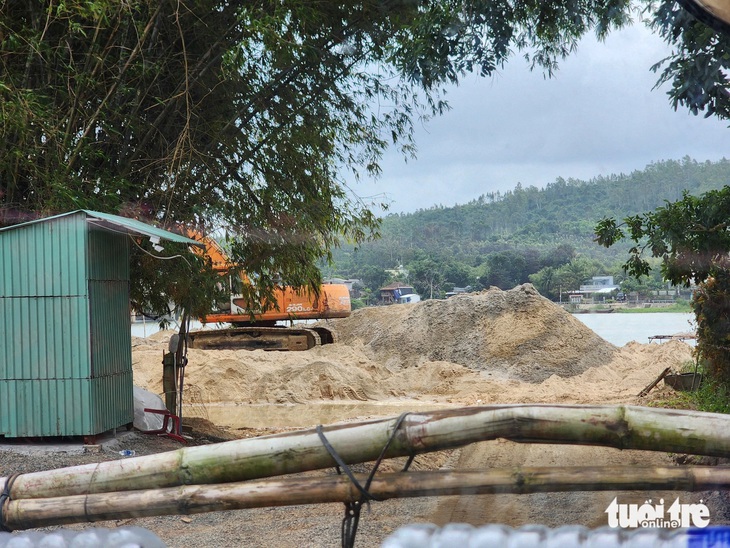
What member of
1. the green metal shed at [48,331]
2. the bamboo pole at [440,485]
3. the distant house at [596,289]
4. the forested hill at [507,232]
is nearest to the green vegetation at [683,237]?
the distant house at [596,289]

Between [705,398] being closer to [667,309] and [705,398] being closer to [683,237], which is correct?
[667,309]

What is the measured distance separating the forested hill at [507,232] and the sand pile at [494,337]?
2754 mm

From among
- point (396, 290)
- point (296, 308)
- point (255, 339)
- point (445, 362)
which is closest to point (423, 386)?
point (445, 362)

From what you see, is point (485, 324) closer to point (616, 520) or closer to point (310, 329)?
point (310, 329)

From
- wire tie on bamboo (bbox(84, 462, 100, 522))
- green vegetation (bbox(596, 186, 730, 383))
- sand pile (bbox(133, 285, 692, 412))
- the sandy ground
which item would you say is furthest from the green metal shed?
sand pile (bbox(133, 285, 692, 412))

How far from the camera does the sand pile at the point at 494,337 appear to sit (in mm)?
18953

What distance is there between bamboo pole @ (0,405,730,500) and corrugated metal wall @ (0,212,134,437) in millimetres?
5532

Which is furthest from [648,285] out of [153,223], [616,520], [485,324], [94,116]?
[485,324]

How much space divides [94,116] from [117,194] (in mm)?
847

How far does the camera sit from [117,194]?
8242 millimetres

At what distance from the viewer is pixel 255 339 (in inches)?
790

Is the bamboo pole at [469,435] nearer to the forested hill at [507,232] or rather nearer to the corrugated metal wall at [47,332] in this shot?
the corrugated metal wall at [47,332]

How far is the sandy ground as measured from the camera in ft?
13.5

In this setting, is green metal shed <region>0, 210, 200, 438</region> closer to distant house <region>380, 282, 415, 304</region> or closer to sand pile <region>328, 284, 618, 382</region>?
distant house <region>380, 282, 415, 304</region>
